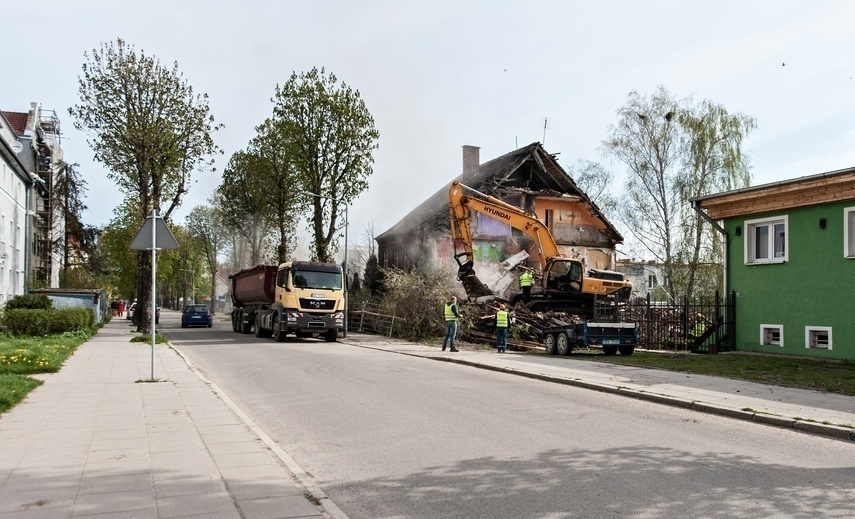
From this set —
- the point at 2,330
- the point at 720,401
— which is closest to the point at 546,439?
the point at 720,401

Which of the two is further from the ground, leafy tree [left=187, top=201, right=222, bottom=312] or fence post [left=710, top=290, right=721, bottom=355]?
leafy tree [left=187, top=201, right=222, bottom=312]

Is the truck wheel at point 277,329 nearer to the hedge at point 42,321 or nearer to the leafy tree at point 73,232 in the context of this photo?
the hedge at point 42,321

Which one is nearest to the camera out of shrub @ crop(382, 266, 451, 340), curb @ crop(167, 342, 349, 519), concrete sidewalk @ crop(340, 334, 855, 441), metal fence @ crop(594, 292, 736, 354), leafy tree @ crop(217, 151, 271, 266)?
curb @ crop(167, 342, 349, 519)

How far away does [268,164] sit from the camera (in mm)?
41719

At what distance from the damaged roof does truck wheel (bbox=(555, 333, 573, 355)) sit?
57.5ft

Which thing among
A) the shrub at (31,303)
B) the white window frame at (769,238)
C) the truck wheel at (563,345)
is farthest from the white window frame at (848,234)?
the shrub at (31,303)

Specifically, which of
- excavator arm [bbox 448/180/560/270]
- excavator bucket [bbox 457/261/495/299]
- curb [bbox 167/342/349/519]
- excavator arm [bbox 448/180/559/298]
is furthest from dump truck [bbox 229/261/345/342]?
curb [bbox 167/342/349/519]

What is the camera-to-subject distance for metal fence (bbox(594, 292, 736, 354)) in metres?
19.6

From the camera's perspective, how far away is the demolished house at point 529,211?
121 ft

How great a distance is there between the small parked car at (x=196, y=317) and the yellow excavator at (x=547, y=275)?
2366 cm

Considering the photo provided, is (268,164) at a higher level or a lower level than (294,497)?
higher

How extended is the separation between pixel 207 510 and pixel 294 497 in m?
0.66

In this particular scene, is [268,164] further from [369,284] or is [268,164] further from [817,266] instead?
[817,266]

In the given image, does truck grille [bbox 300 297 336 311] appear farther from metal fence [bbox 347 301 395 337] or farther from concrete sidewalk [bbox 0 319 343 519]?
concrete sidewalk [bbox 0 319 343 519]
